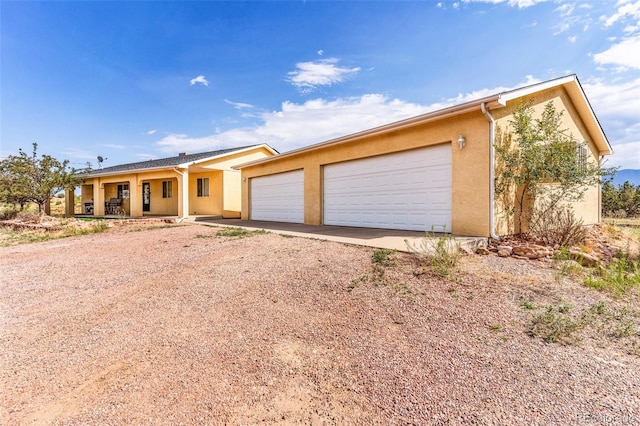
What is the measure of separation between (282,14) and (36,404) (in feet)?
40.7

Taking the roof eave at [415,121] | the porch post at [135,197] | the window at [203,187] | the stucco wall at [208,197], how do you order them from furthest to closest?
the window at [203,187]
the porch post at [135,197]
the stucco wall at [208,197]
the roof eave at [415,121]

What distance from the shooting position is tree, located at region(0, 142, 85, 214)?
638 inches

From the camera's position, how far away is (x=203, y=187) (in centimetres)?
1873

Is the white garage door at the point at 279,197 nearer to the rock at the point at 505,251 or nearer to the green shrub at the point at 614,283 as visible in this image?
the rock at the point at 505,251

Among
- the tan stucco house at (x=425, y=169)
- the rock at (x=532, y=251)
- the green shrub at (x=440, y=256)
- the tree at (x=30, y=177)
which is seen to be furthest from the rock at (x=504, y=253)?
the tree at (x=30, y=177)

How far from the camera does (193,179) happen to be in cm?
1900


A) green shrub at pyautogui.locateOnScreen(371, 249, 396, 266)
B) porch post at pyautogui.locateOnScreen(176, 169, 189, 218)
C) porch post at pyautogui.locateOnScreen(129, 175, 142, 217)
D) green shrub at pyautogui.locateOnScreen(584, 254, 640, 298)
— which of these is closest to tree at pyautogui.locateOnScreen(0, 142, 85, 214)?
porch post at pyautogui.locateOnScreen(129, 175, 142, 217)

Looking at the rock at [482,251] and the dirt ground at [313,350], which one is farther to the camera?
the rock at [482,251]

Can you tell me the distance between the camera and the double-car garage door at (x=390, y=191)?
8.00 metres

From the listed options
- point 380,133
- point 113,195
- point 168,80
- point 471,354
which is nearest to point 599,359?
point 471,354

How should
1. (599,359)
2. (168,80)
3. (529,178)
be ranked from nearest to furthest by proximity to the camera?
(599,359) → (529,178) → (168,80)

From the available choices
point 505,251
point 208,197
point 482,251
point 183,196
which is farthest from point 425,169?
point 208,197

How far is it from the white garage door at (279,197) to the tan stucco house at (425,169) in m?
0.07

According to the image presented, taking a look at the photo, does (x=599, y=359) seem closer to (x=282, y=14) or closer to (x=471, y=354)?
(x=471, y=354)
